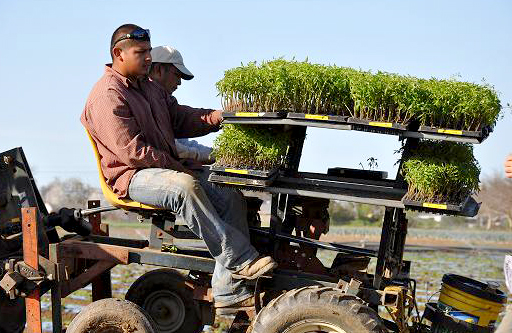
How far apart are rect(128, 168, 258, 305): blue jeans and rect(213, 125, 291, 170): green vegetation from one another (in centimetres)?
36

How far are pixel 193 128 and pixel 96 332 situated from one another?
2.08 m

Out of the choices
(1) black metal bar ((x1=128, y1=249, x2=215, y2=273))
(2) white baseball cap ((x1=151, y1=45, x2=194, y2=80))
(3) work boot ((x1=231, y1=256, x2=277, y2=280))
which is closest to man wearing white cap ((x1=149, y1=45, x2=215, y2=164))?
(2) white baseball cap ((x1=151, y1=45, x2=194, y2=80))

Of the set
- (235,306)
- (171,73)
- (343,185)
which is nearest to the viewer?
(343,185)

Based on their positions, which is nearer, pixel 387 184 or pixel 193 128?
pixel 387 184

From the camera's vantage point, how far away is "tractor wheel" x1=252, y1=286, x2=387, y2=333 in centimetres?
536

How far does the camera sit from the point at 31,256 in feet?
19.9

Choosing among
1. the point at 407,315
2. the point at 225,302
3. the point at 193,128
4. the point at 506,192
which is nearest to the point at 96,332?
the point at 225,302

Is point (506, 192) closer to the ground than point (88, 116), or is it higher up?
closer to the ground

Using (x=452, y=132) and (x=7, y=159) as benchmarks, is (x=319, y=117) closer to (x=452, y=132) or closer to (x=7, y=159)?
(x=452, y=132)

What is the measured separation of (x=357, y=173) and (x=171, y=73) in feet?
7.31

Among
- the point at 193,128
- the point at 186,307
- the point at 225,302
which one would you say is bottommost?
the point at 186,307

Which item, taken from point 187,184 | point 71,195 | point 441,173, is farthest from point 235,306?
point 71,195

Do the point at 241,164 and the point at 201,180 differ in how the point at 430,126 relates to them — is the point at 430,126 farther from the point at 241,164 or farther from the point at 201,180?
the point at 201,180

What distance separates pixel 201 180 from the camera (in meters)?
6.46
